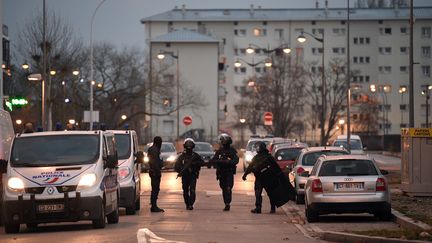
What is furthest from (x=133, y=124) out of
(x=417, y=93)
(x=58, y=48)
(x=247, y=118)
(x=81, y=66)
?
(x=417, y=93)

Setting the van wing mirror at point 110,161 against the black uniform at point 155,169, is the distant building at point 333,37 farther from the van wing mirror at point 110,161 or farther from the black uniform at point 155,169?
the van wing mirror at point 110,161

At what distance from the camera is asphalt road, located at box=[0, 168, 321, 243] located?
58.3 ft

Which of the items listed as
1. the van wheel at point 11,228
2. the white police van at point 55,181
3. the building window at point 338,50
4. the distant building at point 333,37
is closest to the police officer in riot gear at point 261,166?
the white police van at point 55,181

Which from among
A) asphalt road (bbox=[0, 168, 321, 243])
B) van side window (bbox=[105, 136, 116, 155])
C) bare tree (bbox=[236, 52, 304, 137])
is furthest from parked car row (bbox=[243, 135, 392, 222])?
bare tree (bbox=[236, 52, 304, 137])

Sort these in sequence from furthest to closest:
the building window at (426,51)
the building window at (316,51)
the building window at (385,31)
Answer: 1. the building window at (316,51)
2. the building window at (385,31)
3. the building window at (426,51)

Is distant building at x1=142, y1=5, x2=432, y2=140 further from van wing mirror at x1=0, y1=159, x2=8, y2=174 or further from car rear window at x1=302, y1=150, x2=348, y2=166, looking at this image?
van wing mirror at x1=0, y1=159, x2=8, y2=174

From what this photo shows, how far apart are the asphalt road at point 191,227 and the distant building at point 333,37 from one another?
104 m

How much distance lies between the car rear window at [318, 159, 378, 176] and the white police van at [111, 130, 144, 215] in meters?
4.94

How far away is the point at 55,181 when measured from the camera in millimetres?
→ 19016

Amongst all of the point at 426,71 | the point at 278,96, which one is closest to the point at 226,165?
the point at 278,96

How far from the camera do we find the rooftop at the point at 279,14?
13362cm

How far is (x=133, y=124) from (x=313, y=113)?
2068cm

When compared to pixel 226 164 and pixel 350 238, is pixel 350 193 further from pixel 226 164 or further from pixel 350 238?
pixel 226 164

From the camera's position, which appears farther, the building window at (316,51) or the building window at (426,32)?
the building window at (316,51)
